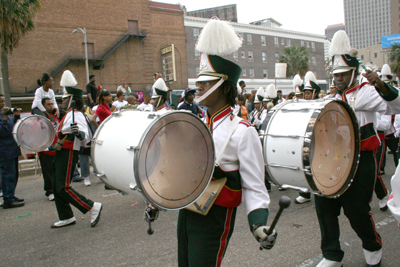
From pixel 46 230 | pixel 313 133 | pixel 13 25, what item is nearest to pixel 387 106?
pixel 313 133

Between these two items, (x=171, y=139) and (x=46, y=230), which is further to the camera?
(x=46, y=230)

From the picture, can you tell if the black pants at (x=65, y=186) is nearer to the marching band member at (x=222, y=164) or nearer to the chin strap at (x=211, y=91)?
the marching band member at (x=222, y=164)

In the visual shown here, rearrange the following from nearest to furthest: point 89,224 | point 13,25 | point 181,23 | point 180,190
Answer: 1. point 180,190
2. point 89,224
3. point 13,25
4. point 181,23

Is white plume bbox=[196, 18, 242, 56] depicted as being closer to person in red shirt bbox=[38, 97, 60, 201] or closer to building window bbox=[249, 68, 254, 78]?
person in red shirt bbox=[38, 97, 60, 201]

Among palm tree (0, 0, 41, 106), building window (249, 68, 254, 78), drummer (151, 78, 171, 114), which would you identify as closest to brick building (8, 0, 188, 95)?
building window (249, 68, 254, 78)

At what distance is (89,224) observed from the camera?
17.0 ft

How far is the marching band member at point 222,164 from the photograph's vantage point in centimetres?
225

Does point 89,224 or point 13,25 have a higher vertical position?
point 13,25

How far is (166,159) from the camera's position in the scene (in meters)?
2.23

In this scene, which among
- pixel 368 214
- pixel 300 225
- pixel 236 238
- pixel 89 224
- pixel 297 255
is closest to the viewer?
pixel 368 214

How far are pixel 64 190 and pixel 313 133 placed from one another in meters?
3.52

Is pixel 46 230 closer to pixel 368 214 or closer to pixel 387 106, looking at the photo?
pixel 368 214

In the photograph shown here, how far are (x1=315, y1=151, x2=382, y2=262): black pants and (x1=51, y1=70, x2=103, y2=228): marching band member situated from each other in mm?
3237

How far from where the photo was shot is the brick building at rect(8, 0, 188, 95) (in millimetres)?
30655
